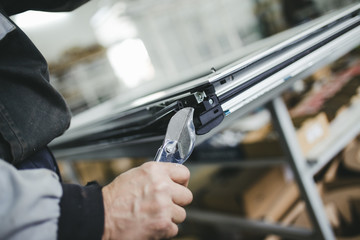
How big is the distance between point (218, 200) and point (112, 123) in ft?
3.59

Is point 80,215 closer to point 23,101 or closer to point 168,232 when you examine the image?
point 168,232

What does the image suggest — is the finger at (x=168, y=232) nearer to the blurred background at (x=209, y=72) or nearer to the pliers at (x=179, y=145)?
the pliers at (x=179, y=145)

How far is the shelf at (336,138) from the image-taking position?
1110 millimetres

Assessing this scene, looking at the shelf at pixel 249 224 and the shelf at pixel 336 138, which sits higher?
the shelf at pixel 336 138

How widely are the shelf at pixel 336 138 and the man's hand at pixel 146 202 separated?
33.6 inches

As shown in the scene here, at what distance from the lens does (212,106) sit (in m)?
0.55

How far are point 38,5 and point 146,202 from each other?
79 centimetres

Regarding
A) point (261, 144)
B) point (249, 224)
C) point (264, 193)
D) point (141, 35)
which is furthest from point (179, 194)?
point (141, 35)

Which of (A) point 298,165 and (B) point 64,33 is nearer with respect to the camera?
(A) point 298,165

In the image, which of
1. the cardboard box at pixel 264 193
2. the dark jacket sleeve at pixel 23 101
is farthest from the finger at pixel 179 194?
the cardboard box at pixel 264 193

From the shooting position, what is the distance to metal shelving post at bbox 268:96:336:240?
3.41 feet

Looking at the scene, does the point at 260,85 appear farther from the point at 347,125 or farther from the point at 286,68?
the point at 347,125

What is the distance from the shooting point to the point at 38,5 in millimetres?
834

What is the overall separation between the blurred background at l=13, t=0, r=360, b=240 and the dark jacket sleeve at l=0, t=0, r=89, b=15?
54cm
